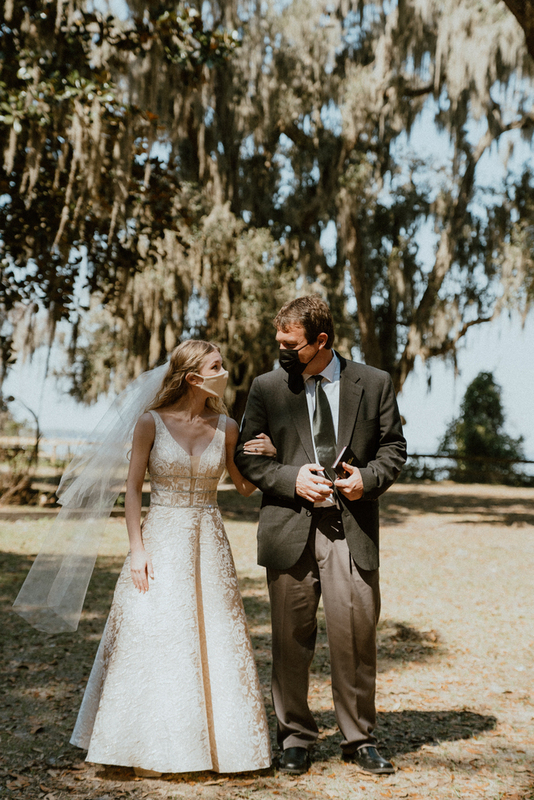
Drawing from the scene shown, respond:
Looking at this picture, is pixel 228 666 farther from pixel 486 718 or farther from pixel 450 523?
pixel 450 523

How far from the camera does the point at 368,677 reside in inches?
122

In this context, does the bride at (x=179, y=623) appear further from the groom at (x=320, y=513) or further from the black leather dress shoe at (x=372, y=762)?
the black leather dress shoe at (x=372, y=762)

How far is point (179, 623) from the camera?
3.07 m

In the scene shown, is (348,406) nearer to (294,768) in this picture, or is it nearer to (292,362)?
(292,362)

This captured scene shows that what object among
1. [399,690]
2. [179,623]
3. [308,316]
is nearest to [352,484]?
[308,316]

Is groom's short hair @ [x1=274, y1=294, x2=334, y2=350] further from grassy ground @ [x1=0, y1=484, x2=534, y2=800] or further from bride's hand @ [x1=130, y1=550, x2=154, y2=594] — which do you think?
grassy ground @ [x1=0, y1=484, x2=534, y2=800]

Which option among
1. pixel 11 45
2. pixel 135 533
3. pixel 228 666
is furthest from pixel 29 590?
pixel 11 45

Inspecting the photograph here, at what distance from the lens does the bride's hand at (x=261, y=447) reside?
3176mm

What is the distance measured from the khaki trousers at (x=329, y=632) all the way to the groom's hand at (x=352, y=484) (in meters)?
0.18

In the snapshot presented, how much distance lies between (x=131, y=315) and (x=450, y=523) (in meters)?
7.01

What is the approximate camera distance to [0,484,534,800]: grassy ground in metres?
3.05

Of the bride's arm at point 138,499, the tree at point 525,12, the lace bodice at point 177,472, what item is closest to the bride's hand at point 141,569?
the bride's arm at point 138,499

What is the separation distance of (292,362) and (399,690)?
8.10ft

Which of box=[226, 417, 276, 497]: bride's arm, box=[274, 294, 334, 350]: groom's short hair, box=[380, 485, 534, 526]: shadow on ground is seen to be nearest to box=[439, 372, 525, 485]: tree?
box=[380, 485, 534, 526]: shadow on ground
